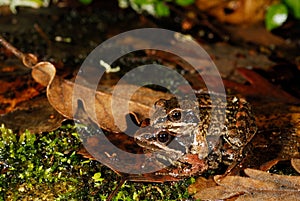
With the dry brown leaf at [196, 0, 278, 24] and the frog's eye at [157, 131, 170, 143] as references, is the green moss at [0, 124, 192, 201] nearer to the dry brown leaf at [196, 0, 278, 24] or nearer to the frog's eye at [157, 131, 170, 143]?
the frog's eye at [157, 131, 170, 143]

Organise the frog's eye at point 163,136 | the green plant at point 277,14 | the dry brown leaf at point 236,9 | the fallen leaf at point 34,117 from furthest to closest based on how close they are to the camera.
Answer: the dry brown leaf at point 236,9
the green plant at point 277,14
the fallen leaf at point 34,117
the frog's eye at point 163,136

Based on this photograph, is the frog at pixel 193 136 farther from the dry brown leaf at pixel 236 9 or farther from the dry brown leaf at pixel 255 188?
the dry brown leaf at pixel 236 9

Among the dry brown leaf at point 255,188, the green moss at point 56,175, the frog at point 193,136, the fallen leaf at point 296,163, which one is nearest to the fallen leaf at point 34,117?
the green moss at point 56,175

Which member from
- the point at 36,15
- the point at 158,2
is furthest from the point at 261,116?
the point at 36,15

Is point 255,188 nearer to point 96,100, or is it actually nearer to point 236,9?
point 96,100

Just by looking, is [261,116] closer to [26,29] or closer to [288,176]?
[288,176]

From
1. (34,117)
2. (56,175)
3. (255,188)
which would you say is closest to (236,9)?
(34,117)
